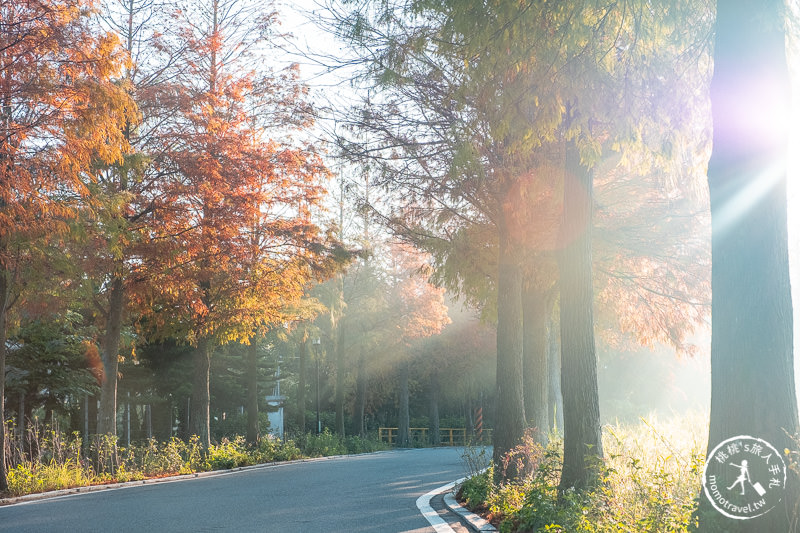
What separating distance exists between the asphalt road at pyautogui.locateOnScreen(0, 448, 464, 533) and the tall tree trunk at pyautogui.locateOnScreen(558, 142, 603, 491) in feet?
6.70

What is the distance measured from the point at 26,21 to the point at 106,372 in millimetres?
8492

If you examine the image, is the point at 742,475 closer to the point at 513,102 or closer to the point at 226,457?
the point at 513,102

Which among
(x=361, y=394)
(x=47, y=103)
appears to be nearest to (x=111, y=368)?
(x=47, y=103)

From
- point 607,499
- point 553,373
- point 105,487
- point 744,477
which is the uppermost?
point 744,477

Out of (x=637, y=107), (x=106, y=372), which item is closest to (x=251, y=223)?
(x=106, y=372)

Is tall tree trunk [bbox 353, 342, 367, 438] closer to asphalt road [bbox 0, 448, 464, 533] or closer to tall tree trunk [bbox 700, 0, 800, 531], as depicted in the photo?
asphalt road [bbox 0, 448, 464, 533]

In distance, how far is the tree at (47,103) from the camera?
1223 centimetres

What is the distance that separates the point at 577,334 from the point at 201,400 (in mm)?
15065

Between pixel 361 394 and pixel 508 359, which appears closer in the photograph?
pixel 508 359

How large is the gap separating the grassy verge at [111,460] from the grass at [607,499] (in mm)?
8098

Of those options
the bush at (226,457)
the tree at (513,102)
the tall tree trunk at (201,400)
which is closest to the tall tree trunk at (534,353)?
the tree at (513,102)

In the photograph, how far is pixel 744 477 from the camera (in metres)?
5.57

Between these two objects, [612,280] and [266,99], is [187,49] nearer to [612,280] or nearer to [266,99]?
[266,99]

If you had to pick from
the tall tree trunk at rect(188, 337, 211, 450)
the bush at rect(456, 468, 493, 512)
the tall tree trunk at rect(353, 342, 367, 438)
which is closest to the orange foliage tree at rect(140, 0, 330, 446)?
the tall tree trunk at rect(188, 337, 211, 450)
